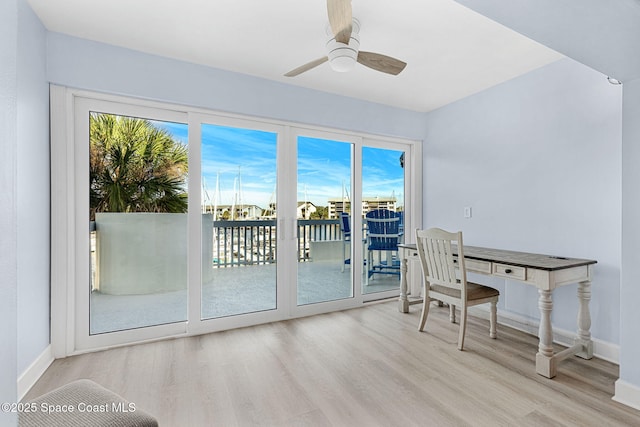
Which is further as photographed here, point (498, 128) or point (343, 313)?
point (343, 313)

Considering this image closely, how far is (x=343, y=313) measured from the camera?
3629 mm

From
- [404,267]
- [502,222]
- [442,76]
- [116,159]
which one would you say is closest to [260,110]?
[116,159]

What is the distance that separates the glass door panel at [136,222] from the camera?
8.84ft

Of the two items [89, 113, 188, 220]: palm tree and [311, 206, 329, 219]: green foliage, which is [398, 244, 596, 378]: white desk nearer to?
[311, 206, 329, 219]: green foliage

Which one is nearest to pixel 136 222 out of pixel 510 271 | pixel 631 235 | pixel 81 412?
pixel 81 412

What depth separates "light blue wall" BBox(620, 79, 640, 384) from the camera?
1874mm

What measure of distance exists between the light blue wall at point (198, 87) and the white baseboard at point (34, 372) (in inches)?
79.7

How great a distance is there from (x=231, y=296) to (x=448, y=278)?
2089 millimetres

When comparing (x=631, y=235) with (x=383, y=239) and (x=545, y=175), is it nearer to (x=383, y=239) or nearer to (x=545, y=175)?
(x=545, y=175)

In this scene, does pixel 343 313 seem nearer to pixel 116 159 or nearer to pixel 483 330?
pixel 483 330

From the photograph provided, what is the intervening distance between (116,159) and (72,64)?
76 cm

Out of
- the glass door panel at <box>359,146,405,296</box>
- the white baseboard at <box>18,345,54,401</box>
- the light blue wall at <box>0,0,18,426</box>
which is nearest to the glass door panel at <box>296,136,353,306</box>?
the glass door panel at <box>359,146,405,296</box>

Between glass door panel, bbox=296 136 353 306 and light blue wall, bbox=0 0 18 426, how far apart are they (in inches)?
117

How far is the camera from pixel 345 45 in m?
2.02
